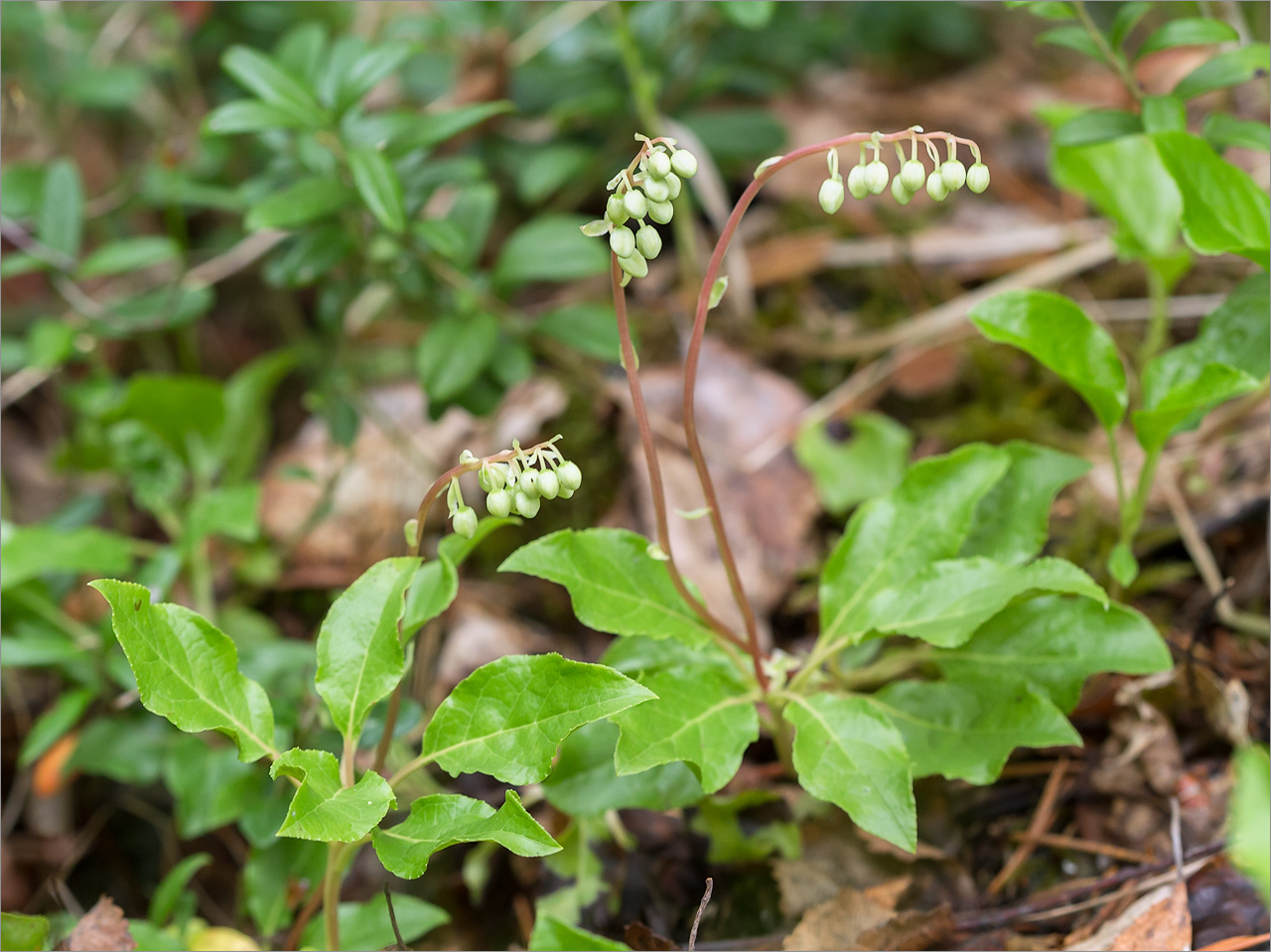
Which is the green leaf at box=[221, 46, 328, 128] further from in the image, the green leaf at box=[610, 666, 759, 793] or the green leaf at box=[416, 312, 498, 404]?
the green leaf at box=[610, 666, 759, 793]

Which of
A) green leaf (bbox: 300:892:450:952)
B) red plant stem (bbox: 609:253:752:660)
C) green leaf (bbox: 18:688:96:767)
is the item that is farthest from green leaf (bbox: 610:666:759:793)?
green leaf (bbox: 18:688:96:767)

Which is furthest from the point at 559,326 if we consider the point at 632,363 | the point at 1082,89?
the point at 1082,89

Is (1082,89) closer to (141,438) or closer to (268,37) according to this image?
(268,37)

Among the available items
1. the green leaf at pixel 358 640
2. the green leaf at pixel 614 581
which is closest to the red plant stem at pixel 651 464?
the green leaf at pixel 614 581

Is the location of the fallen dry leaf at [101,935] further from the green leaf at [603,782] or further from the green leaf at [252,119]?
the green leaf at [252,119]

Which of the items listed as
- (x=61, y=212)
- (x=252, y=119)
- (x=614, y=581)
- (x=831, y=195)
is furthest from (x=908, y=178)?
(x=61, y=212)

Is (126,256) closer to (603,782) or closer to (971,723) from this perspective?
(603,782)
